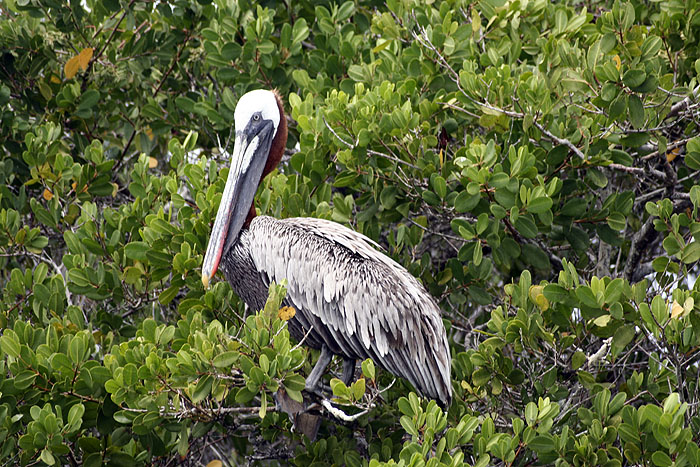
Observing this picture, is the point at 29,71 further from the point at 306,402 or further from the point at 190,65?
the point at 306,402

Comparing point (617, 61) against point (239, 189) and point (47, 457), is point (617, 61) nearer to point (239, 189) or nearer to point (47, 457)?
point (239, 189)

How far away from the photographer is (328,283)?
16.0 ft

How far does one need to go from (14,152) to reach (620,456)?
470 cm

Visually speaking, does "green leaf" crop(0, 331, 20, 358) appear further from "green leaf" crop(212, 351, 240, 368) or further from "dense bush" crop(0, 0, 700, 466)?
"green leaf" crop(212, 351, 240, 368)

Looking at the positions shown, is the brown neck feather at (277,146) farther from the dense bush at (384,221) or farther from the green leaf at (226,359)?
the green leaf at (226,359)

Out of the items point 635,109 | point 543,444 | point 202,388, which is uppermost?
point 635,109

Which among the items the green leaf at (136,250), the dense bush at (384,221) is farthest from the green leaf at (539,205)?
the green leaf at (136,250)

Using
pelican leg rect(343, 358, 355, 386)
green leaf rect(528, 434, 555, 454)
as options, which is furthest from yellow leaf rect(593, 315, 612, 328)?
pelican leg rect(343, 358, 355, 386)

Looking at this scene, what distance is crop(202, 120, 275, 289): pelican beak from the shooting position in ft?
15.8

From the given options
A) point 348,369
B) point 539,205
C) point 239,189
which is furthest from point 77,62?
point 539,205

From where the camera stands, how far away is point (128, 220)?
215 inches

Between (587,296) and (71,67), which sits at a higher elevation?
(71,67)

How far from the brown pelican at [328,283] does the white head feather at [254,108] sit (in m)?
0.01

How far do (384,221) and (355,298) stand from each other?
0.75 m
